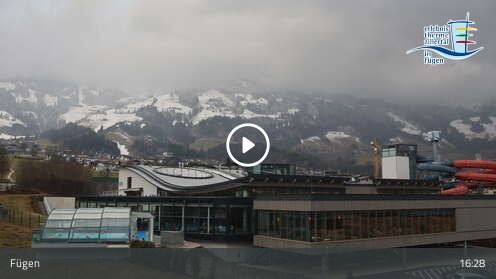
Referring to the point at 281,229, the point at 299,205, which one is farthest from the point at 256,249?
the point at 299,205

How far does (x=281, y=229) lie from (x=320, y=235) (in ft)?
17.8

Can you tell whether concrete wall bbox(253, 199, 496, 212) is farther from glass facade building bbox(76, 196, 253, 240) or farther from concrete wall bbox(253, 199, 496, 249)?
glass facade building bbox(76, 196, 253, 240)

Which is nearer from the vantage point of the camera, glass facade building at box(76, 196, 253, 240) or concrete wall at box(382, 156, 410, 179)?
glass facade building at box(76, 196, 253, 240)

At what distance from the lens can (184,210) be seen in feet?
203

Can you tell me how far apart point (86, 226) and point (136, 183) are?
1539 inches

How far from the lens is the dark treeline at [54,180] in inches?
5404

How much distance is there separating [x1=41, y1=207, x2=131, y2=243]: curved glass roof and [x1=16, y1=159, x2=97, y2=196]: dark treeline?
89.5m

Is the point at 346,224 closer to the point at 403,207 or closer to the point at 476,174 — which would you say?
the point at 403,207

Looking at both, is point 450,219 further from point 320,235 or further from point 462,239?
point 320,235

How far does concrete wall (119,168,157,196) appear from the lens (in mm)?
82562

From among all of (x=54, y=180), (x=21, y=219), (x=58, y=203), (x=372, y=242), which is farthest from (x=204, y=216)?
(x=54, y=180)

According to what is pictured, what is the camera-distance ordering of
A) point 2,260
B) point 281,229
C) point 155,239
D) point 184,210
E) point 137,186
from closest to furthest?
point 2,260 → point 281,229 → point 155,239 → point 184,210 → point 137,186

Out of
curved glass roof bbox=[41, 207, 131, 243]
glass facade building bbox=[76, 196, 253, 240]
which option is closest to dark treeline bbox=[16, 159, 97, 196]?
glass facade building bbox=[76, 196, 253, 240]

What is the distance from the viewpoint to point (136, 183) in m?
87.2
